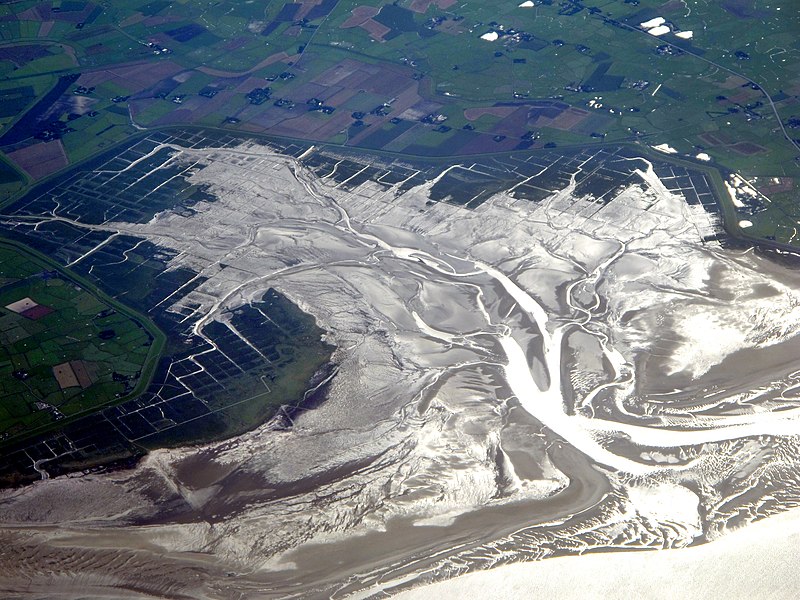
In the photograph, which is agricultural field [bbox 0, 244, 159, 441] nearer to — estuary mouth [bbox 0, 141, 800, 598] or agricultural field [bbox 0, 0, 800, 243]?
estuary mouth [bbox 0, 141, 800, 598]

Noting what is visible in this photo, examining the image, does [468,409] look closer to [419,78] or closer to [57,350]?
[57,350]

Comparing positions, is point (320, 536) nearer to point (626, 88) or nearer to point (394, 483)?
point (394, 483)

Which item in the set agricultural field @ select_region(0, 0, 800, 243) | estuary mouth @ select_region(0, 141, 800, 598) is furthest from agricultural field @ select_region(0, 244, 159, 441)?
agricultural field @ select_region(0, 0, 800, 243)

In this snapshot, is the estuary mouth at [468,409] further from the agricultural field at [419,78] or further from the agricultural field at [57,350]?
the agricultural field at [419,78]

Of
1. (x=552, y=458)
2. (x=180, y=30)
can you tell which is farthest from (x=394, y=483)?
(x=180, y=30)

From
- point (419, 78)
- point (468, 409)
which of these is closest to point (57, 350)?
point (468, 409)

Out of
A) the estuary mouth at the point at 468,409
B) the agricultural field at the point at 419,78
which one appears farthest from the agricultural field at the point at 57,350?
the agricultural field at the point at 419,78
